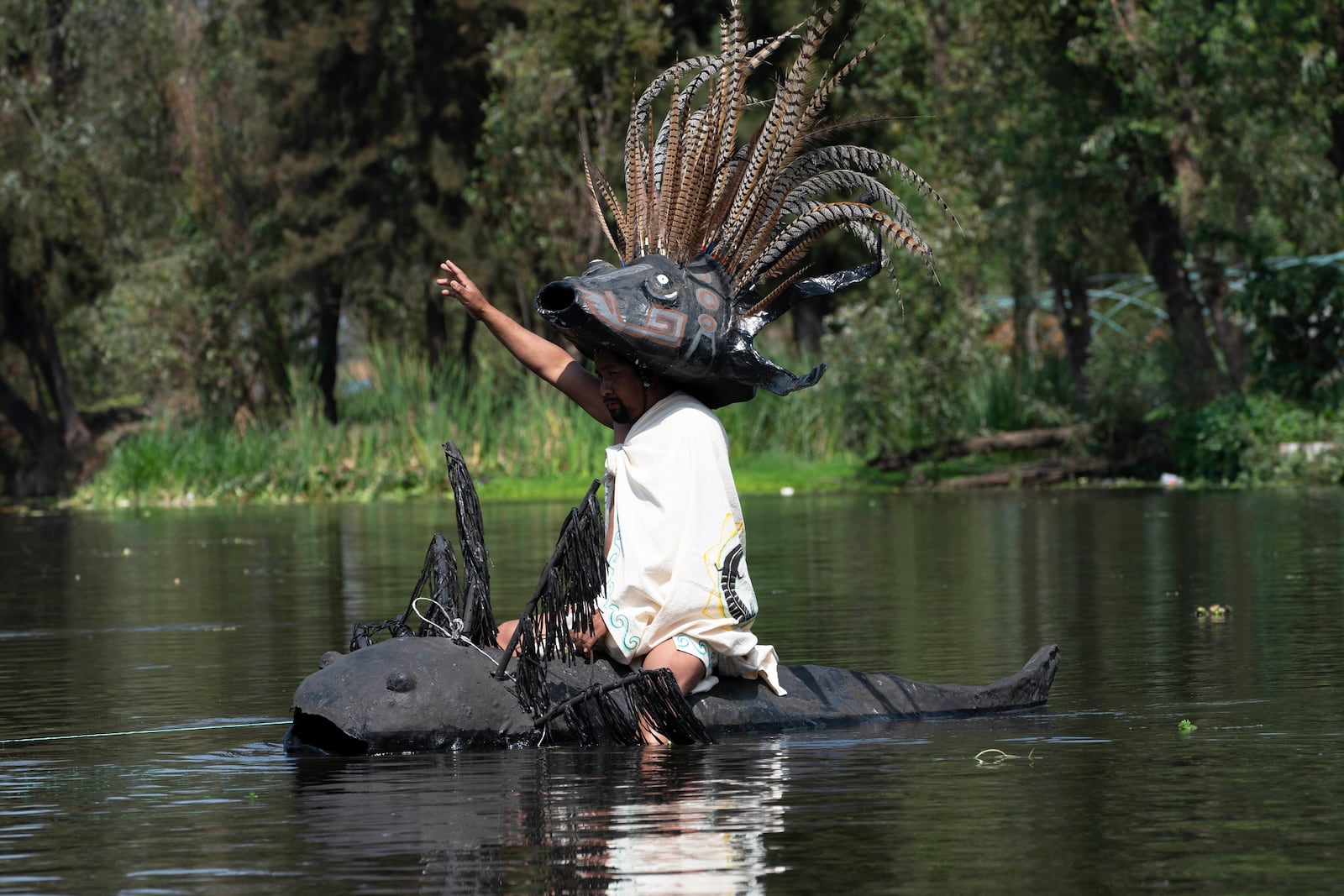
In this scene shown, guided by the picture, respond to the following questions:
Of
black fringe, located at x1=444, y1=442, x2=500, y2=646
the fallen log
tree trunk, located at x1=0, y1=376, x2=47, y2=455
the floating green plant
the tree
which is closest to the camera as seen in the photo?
the floating green plant

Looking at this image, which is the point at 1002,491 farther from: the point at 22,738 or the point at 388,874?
the point at 388,874

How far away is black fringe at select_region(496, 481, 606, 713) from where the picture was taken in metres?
8.05

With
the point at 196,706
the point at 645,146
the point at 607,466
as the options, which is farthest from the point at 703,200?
the point at 196,706

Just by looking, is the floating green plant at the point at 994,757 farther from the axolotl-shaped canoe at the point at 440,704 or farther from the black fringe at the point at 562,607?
the black fringe at the point at 562,607

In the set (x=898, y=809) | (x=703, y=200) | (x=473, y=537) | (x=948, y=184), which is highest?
(x=948, y=184)

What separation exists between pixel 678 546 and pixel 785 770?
3.36 feet

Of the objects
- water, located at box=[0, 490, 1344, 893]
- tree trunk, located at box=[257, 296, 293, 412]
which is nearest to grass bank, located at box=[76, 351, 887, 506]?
tree trunk, located at box=[257, 296, 293, 412]

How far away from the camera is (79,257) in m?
45.2

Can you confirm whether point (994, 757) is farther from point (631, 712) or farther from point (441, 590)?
point (441, 590)

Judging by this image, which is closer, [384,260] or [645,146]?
[645,146]

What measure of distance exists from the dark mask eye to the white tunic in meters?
0.44

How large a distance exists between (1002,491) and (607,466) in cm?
2314

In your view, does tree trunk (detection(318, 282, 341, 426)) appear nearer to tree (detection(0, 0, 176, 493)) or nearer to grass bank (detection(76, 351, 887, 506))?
grass bank (detection(76, 351, 887, 506))

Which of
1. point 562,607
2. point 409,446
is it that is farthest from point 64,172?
point 562,607
